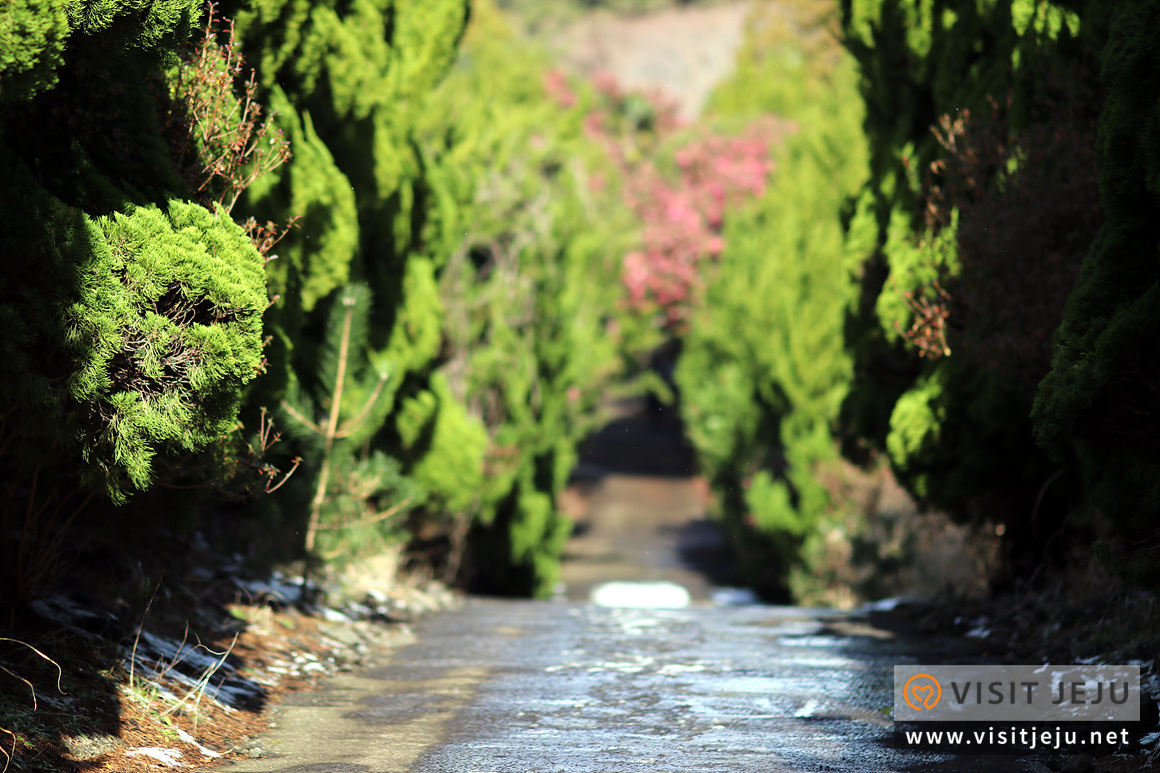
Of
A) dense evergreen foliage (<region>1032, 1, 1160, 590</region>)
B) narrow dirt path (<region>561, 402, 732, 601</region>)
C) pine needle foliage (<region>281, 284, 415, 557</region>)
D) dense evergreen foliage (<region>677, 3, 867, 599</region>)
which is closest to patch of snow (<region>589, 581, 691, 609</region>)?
narrow dirt path (<region>561, 402, 732, 601</region>)

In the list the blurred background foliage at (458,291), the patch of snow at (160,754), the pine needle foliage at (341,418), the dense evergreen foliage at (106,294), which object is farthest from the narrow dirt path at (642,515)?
the dense evergreen foliage at (106,294)

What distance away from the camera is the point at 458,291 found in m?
12.8

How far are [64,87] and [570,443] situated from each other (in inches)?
538

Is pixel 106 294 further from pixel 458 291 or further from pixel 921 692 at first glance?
pixel 458 291

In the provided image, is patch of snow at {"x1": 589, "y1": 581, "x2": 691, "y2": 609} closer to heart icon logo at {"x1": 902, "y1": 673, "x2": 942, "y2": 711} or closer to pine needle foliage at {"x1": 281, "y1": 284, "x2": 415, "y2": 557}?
pine needle foliage at {"x1": 281, "y1": 284, "x2": 415, "y2": 557}

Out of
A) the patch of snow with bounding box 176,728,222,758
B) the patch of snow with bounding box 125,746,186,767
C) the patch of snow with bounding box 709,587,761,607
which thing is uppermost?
the patch of snow with bounding box 125,746,186,767

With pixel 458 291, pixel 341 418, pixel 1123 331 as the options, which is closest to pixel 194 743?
pixel 341 418

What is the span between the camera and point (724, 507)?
818 inches

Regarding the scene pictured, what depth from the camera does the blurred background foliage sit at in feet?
13.3

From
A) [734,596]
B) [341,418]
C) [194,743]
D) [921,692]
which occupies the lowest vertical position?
[734,596]

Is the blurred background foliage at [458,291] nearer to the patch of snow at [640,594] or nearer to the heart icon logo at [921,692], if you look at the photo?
the heart icon logo at [921,692]

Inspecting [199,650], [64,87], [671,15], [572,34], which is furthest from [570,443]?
[671,15]

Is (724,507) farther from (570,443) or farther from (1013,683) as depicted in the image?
(1013,683)

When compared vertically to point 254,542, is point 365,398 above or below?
above
